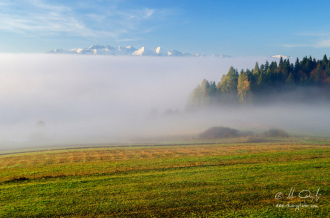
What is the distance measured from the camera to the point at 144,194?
71.2 feet

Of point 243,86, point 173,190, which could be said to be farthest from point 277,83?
point 173,190

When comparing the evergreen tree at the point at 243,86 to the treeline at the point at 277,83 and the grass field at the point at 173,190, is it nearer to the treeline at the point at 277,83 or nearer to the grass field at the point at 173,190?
the treeline at the point at 277,83

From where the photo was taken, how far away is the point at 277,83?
128m

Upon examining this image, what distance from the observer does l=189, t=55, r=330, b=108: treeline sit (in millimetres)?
124500

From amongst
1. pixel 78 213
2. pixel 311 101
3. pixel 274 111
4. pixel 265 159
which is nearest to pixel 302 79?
pixel 311 101

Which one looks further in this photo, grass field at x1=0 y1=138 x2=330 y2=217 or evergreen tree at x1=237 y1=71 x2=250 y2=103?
evergreen tree at x1=237 y1=71 x2=250 y2=103

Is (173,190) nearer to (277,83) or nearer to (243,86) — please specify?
(243,86)

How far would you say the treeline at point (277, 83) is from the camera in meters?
124

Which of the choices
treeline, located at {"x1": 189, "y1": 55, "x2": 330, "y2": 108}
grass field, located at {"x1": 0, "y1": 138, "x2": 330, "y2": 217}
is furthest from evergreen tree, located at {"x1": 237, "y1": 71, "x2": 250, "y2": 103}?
grass field, located at {"x1": 0, "y1": 138, "x2": 330, "y2": 217}

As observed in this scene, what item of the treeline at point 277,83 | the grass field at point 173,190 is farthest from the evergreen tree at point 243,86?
the grass field at point 173,190

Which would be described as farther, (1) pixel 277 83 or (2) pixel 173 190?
(1) pixel 277 83

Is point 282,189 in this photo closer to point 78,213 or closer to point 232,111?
point 78,213

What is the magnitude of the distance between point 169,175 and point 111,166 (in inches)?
347

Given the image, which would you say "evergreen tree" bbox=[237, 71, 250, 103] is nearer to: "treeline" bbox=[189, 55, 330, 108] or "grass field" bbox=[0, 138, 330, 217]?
"treeline" bbox=[189, 55, 330, 108]
